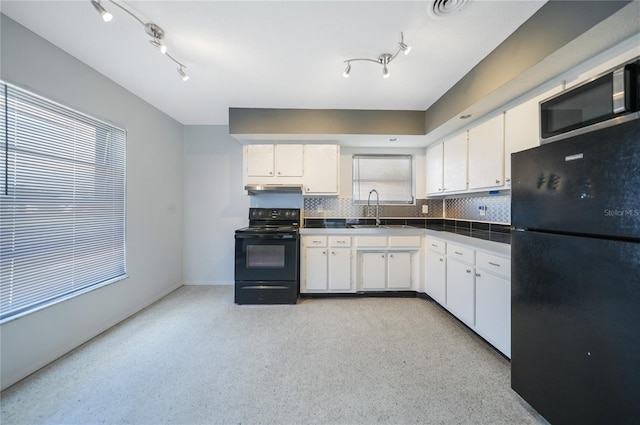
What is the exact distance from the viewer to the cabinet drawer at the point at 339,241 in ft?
9.71

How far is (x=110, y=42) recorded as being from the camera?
174 centimetres

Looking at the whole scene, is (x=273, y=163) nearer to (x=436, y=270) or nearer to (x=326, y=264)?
(x=326, y=264)

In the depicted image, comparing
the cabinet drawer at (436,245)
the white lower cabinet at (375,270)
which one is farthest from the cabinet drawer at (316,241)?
the cabinet drawer at (436,245)

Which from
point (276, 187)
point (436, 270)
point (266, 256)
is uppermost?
point (276, 187)

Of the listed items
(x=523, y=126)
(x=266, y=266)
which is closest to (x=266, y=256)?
(x=266, y=266)

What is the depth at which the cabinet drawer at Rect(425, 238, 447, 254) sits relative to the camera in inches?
101

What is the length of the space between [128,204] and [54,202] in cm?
68

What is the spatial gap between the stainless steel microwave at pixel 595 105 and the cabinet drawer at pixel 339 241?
2047mm

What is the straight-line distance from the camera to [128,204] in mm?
2488

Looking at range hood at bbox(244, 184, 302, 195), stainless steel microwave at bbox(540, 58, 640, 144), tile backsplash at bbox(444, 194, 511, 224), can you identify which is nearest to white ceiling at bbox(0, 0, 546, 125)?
stainless steel microwave at bbox(540, 58, 640, 144)

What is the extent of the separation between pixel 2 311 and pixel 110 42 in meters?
2.05

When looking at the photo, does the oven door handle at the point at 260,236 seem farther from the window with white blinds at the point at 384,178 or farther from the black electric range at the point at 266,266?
the window with white blinds at the point at 384,178

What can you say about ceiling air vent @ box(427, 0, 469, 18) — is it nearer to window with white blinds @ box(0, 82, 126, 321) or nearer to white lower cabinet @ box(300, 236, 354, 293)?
white lower cabinet @ box(300, 236, 354, 293)

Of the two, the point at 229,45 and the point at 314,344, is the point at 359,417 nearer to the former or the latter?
the point at 314,344
